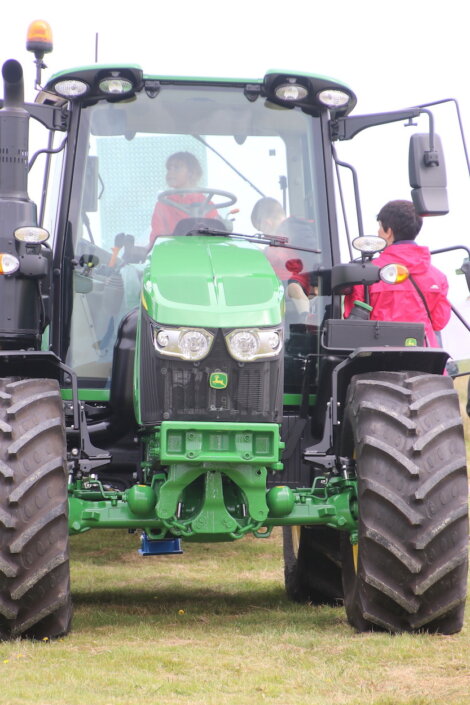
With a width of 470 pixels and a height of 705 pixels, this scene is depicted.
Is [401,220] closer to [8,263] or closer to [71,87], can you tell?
[71,87]

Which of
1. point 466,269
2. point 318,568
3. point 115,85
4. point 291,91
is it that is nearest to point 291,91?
point 291,91

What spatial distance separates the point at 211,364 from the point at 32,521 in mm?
1105

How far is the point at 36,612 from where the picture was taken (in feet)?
18.4

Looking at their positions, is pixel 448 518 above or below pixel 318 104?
below

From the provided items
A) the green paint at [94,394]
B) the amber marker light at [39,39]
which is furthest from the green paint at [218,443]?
the amber marker light at [39,39]

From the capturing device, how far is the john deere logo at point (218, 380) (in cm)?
575

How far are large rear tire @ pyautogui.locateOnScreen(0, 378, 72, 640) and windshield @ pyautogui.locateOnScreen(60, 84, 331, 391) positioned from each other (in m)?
1.09

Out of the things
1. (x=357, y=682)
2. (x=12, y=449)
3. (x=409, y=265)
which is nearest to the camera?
(x=357, y=682)

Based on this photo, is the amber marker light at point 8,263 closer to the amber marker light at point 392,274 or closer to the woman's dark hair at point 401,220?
the amber marker light at point 392,274

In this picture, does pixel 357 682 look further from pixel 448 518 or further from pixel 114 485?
pixel 114 485

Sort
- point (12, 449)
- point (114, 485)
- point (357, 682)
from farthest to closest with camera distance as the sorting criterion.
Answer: point (114, 485) → point (12, 449) → point (357, 682)

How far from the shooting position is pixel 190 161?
693 cm

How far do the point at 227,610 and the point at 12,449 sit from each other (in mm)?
1950

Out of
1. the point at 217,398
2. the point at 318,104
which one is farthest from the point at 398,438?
the point at 318,104
